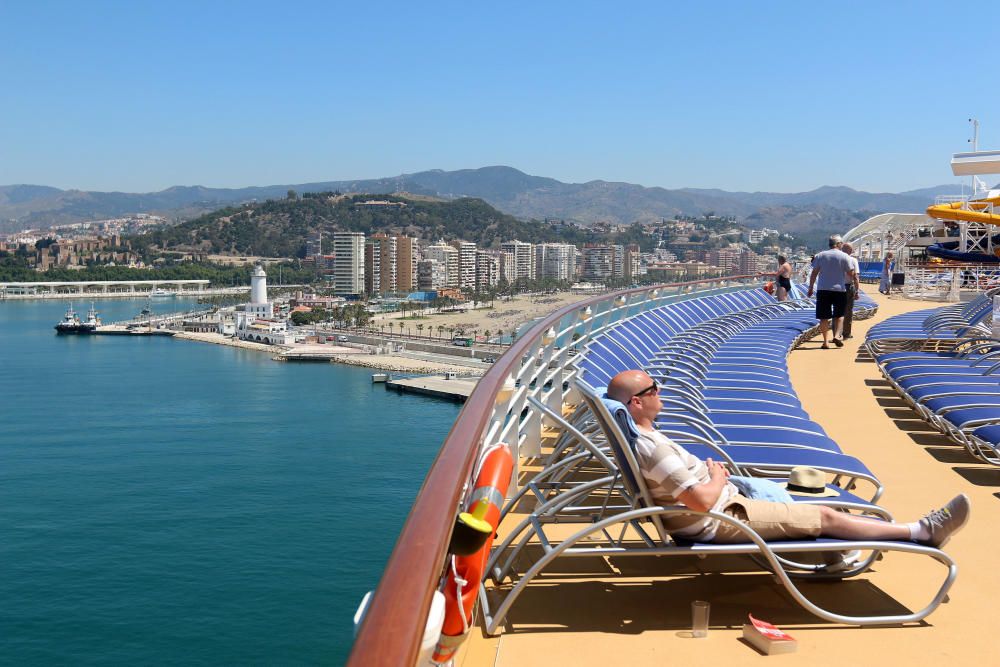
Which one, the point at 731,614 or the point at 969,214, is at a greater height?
the point at 969,214

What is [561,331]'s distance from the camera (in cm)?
322

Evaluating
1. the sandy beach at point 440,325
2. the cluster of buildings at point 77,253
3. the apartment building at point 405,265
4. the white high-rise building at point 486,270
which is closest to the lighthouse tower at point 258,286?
the sandy beach at point 440,325

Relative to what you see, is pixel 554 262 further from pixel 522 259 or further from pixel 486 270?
pixel 486 270

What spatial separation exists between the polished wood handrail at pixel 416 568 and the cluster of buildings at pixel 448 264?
100525 millimetres

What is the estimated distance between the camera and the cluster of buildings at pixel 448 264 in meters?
103

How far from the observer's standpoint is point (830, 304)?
245 inches

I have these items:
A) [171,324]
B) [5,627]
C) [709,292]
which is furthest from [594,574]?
[171,324]

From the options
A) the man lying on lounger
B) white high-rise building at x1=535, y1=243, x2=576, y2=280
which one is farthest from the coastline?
white high-rise building at x1=535, y1=243, x2=576, y2=280

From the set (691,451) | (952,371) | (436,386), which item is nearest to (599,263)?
(436,386)

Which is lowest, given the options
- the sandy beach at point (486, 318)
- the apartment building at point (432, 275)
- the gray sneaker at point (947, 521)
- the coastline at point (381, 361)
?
the coastline at point (381, 361)

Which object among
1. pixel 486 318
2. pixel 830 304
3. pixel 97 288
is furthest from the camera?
pixel 97 288

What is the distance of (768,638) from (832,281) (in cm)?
477

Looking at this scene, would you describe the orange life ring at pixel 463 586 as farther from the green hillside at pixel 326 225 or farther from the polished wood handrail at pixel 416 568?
the green hillside at pixel 326 225

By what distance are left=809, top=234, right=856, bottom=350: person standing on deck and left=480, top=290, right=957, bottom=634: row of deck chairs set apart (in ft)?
3.86
